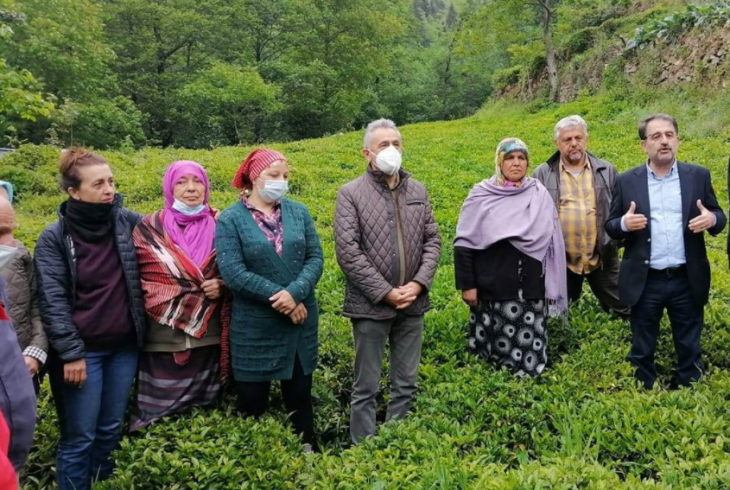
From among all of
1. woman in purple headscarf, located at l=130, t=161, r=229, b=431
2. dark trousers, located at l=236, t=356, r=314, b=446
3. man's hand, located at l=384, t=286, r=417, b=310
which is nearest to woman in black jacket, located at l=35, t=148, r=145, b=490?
woman in purple headscarf, located at l=130, t=161, r=229, b=431

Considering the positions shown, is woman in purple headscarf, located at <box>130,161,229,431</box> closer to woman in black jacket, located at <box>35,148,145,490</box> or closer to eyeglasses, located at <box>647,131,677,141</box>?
woman in black jacket, located at <box>35,148,145,490</box>

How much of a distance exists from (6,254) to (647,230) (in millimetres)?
3879

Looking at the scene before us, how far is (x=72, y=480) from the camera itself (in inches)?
120

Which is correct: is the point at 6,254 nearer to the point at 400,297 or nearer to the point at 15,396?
the point at 15,396

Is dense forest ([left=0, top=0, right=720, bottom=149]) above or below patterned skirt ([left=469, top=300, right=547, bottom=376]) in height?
above

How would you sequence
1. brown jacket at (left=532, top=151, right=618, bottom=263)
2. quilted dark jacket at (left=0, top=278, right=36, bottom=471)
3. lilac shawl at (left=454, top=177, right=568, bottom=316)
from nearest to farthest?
1. quilted dark jacket at (left=0, top=278, right=36, bottom=471)
2. lilac shawl at (left=454, top=177, right=568, bottom=316)
3. brown jacket at (left=532, top=151, right=618, bottom=263)

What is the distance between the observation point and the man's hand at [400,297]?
3.47 metres

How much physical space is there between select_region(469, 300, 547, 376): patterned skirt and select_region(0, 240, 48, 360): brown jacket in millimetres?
2936

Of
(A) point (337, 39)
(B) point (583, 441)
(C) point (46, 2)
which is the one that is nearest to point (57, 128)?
(C) point (46, 2)

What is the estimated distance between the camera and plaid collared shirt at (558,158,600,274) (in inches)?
166

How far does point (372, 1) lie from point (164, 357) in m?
33.8

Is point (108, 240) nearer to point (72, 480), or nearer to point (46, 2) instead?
point (72, 480)

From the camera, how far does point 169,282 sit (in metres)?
3.21

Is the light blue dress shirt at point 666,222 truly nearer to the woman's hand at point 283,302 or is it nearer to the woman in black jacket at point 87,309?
the woman's hand at point 283,302
